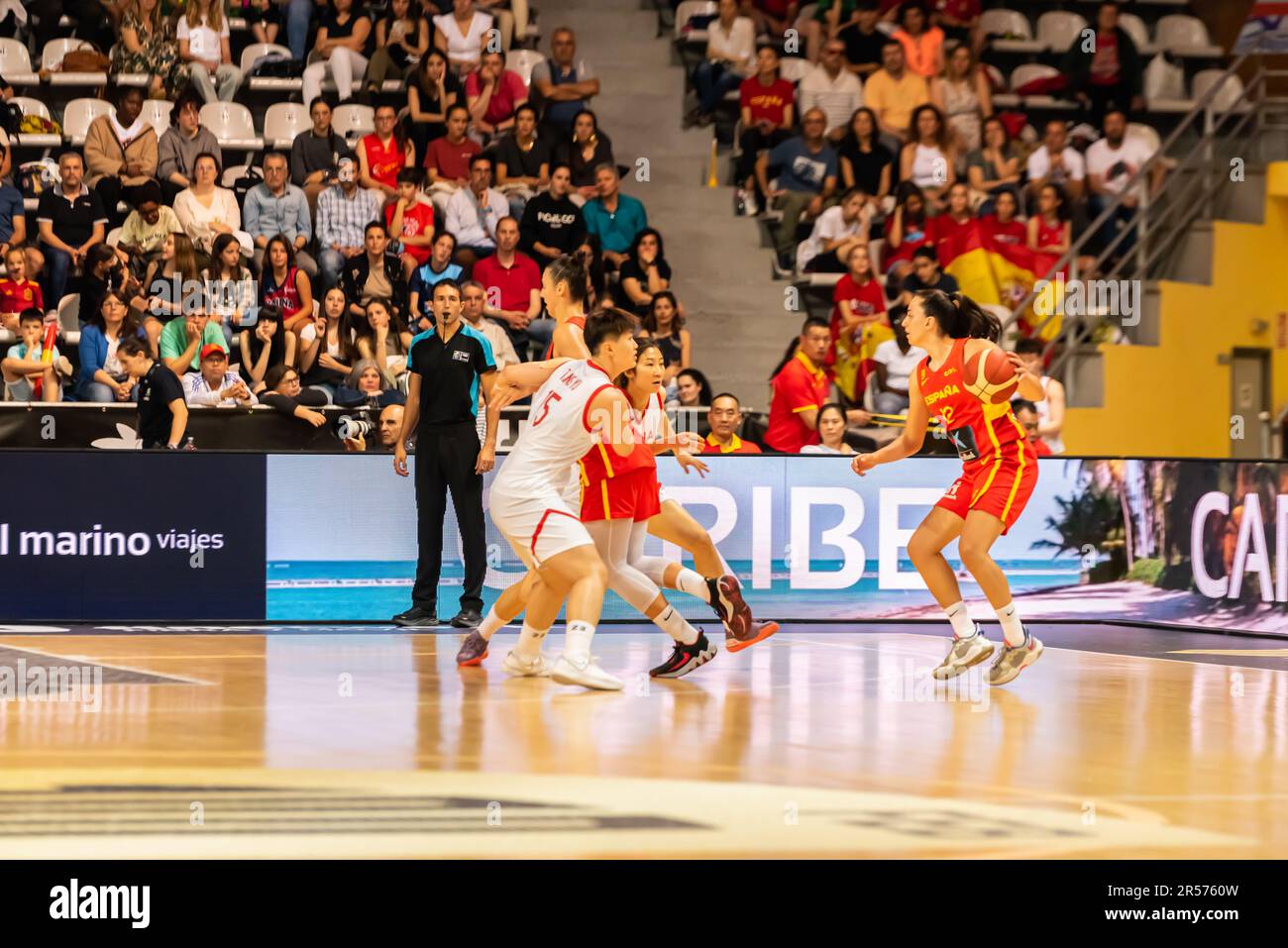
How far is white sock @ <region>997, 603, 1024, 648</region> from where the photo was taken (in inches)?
357

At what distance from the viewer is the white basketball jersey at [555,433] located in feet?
27.3

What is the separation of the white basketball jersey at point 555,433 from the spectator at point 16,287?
7614 mm

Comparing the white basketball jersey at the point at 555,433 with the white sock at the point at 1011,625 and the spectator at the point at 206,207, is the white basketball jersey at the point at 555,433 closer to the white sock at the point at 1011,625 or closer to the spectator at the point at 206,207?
the white sock at the point at 1011,625

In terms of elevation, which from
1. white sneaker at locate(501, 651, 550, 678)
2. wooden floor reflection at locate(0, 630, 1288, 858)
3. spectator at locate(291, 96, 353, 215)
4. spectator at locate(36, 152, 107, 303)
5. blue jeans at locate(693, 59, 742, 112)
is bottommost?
wooden floor reflection at locate(0, 630, 1288, 858)

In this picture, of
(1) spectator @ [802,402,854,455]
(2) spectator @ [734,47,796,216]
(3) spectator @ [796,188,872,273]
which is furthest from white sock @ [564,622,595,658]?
(2) spectator @ [734,47,796,216]

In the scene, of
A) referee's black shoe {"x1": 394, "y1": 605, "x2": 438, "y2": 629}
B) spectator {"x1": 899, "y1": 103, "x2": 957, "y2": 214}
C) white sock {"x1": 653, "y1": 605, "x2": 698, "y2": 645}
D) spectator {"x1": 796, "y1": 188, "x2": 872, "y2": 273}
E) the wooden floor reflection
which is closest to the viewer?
the wooden floor reflection

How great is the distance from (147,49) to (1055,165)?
30.5 feet

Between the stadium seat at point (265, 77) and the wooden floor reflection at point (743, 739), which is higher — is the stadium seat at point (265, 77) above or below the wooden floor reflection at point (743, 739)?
above

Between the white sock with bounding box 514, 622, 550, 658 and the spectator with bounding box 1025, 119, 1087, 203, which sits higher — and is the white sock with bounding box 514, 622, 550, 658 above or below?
below

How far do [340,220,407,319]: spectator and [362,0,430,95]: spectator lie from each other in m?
2.45

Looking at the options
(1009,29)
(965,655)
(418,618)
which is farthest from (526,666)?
(1009,29)

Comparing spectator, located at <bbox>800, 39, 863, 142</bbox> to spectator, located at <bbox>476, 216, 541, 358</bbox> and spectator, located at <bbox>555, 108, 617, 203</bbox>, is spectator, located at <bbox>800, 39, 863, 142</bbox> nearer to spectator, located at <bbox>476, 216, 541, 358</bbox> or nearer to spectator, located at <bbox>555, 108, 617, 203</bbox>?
spectator, located at <bbox>555, 108, 617, 203</bbox>

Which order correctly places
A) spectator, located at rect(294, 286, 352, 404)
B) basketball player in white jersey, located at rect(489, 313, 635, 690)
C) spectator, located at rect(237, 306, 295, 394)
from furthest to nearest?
spectator, located at rect(294, 286, 352, 404) → spectator, located at rect(237, 306, 295, 394) → basketball player in white jersey, located at rect(489, 313, 635, 690)

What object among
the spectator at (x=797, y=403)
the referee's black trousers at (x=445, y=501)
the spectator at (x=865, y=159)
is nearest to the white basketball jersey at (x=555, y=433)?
the referee's black trousers at (x=445, y=501)
